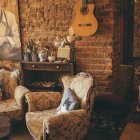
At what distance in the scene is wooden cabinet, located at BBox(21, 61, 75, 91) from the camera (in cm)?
386

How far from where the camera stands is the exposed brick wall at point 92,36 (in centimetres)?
365

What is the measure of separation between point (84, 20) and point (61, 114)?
1.52 metres

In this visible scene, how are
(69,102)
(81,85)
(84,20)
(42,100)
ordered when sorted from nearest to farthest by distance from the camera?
1. (69,102)
2. (81,85)
3. (42,100)
4. (84,20)

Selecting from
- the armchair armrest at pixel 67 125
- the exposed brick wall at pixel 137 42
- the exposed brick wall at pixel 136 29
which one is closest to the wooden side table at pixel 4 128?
the armchair armrest at pixel 67 125

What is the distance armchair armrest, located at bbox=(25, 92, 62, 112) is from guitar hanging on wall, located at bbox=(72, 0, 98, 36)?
0.97m

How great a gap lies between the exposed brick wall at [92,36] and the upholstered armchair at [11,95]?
26.8 inches

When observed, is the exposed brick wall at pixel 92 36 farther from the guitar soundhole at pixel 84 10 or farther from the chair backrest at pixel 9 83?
the chair backrest at pixel 9 83

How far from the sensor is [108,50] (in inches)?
145

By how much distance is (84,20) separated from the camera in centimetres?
368

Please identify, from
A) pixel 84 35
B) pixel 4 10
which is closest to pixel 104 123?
pixel 84 35

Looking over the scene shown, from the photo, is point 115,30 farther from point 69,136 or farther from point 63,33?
point 69,136

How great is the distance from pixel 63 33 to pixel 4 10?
1117mm

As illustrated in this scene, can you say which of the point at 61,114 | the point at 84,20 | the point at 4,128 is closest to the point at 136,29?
the point at 84,20

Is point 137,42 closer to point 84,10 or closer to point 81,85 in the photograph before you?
point 84,10
